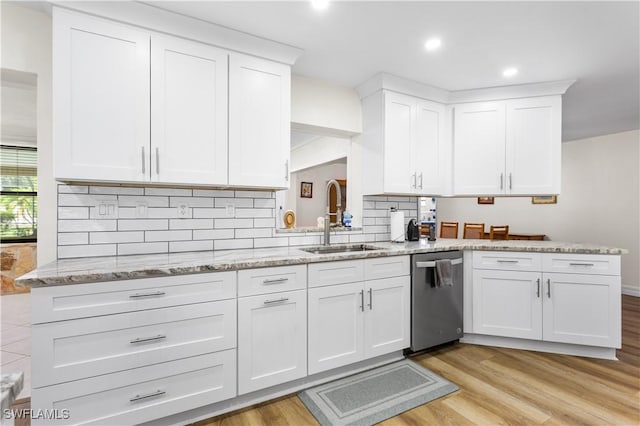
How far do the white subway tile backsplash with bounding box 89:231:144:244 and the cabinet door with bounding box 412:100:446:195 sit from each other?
2.45 metres

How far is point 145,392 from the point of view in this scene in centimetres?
165

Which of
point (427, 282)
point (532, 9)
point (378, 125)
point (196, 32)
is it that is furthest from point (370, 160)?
point (196, 32)

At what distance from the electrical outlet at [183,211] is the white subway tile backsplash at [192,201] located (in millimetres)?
20

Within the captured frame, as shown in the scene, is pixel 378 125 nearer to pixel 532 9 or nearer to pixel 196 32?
pixel 532 9

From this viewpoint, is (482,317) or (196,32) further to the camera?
→ (482,317)

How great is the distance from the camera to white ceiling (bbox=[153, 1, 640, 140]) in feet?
6.32

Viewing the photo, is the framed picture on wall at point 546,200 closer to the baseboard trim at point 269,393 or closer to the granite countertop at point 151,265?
the granite countertop at point 151,265

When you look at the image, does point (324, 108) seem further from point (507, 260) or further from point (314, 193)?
point (314, 193)

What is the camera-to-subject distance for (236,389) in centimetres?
187

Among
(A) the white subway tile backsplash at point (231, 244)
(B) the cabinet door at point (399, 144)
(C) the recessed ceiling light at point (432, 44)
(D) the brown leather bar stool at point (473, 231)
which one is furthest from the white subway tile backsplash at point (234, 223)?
(D) the brown leather bar stool at point (473, 231)

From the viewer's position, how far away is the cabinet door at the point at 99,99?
1743 mm

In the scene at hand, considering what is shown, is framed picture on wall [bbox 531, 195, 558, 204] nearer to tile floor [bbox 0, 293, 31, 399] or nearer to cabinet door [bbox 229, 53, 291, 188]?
cabinet door [bbox 229, 53, 291, 188]

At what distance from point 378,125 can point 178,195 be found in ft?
6.11

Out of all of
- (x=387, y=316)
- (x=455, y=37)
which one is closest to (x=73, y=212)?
(x=387, y=316)
